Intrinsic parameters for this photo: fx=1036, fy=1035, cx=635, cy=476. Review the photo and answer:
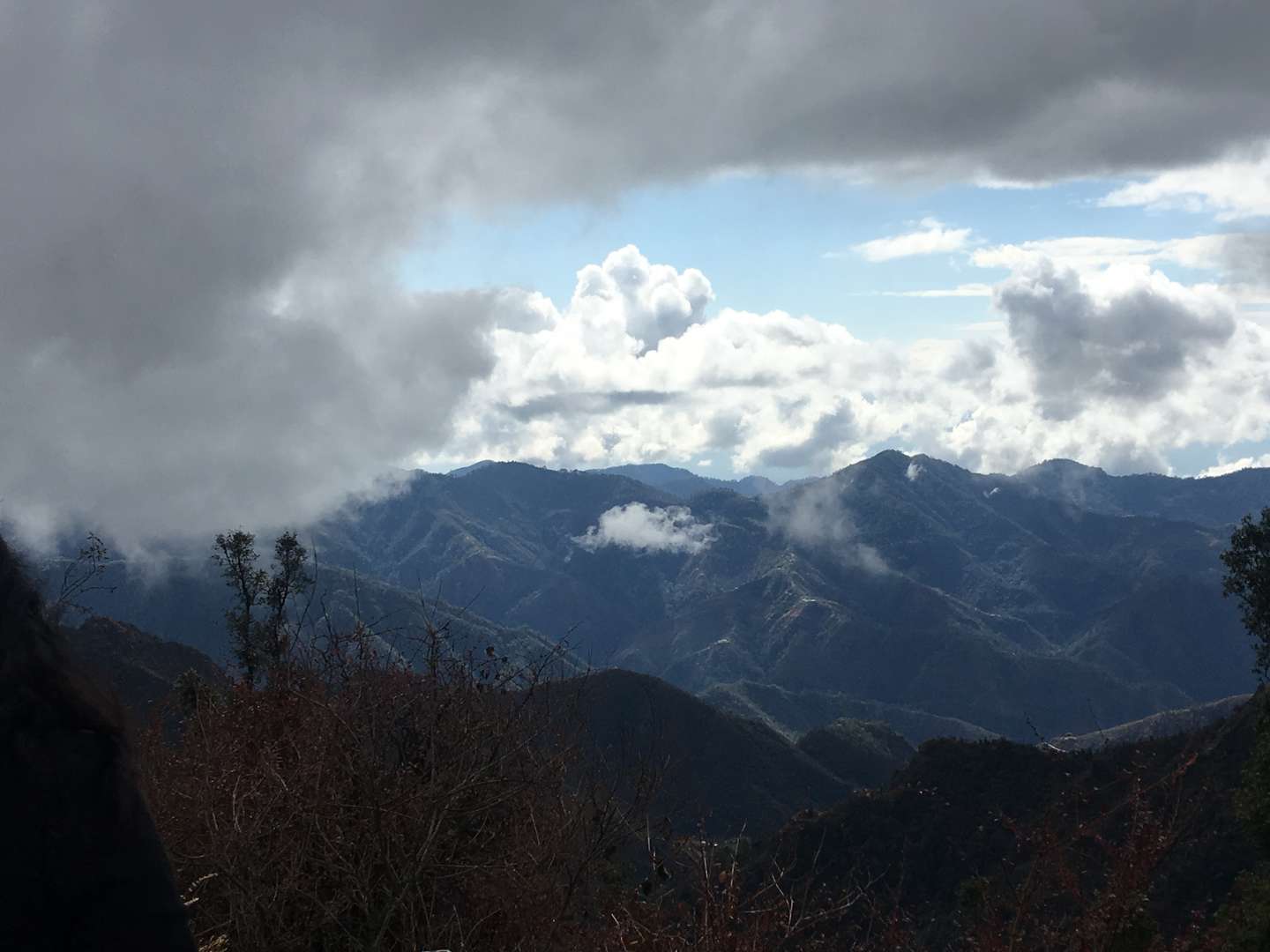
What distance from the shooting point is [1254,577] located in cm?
7575

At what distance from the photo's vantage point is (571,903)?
13.9 metres

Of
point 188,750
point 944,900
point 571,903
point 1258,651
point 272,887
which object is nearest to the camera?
point 272,887

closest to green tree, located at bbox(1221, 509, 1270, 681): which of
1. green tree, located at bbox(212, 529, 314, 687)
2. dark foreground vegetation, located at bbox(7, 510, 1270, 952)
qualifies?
green tree, located at bbox(212, 529, 314, 687)

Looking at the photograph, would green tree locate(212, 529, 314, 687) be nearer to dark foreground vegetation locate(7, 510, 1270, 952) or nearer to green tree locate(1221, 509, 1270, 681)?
dark foreground vegetation locate(7, 510, 1270, 952)

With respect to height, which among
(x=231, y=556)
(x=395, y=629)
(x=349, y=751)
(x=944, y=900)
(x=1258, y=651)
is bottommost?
(x=944, y=900)

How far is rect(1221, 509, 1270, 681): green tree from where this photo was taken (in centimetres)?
7512

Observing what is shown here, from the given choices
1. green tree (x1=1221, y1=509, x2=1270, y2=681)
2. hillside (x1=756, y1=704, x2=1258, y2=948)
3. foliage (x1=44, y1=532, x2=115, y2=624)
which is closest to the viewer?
foliage (x1=44, y1=532, x2=115, y2=624)

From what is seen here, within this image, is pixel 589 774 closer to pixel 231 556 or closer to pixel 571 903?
pixel 571 903

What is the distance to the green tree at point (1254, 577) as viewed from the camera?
75.1m

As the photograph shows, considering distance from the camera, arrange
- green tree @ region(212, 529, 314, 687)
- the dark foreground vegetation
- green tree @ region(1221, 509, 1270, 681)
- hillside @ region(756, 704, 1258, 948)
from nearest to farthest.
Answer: the dark foreground vegetation, green tree @ region(212, 529, 314, 687), hillside @ region(756, 704, 1258, 948), green tree @ region(1221, 509, 1270, 681)

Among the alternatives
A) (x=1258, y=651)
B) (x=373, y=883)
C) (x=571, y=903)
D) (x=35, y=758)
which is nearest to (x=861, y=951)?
(x=571, y=903)

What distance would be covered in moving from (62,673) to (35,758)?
0.48 metres

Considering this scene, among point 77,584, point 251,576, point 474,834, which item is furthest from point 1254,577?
point 77,584

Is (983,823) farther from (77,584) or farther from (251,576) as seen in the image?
(77,584)
